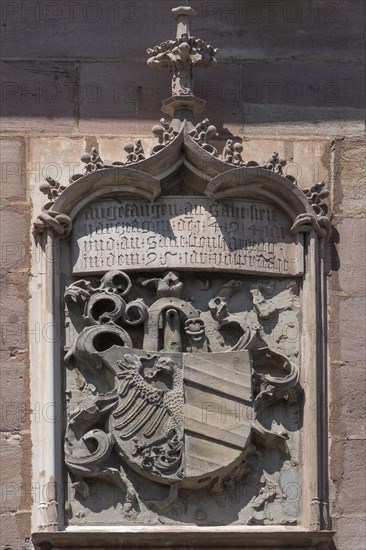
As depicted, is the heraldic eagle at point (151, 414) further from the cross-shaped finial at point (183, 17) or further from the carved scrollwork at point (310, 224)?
the cross-shaped finial at point (183, 17)

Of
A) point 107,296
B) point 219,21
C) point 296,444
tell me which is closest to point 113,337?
point 107,296

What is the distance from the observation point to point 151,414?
12.0 meters

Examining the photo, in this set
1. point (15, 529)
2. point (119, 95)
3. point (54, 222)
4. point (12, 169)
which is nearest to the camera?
point (15, 529)

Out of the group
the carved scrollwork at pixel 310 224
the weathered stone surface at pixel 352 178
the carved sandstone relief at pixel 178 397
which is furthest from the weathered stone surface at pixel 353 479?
the weathered stone surface at pixel 352 178

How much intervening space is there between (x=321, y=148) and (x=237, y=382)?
4.63 feet

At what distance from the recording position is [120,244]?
12258mm

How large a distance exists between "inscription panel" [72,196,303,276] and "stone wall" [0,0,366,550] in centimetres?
28

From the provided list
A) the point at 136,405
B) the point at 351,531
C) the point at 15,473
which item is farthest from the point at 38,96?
the point at 351,531

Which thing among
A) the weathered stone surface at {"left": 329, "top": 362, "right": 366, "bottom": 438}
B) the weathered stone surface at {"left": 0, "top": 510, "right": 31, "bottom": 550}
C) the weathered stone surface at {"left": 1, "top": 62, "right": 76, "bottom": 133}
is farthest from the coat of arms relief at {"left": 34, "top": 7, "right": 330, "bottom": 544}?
the weathered stone surface at {"left": 1, "top": 62, "right": 76, "bottom": 133}

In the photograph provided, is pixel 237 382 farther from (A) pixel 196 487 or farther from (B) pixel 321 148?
(B) pixel 321 148

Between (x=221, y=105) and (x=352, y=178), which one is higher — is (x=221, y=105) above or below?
above

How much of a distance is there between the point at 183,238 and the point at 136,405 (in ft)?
2.96

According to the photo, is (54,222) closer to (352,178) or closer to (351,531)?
(352,178)

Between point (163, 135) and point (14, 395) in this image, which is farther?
point (163, 135)
